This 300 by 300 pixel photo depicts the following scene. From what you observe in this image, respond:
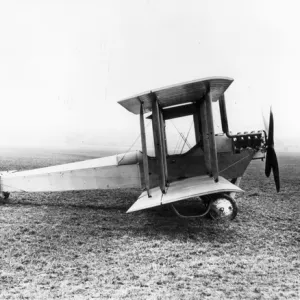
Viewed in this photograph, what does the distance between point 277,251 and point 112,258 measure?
2.36m

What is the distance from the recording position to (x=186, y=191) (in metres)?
5.56

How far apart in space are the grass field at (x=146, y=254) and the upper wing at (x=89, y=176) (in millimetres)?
583

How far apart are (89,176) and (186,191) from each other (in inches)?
106

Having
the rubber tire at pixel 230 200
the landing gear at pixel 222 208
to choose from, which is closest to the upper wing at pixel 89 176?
the landing gear at pixel 222 208

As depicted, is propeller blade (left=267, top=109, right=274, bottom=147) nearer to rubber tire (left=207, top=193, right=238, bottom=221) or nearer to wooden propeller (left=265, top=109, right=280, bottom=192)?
wooden propeller (left=265, top=109, right=280, bottom=192)

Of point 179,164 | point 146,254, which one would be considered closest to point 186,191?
point 179,164

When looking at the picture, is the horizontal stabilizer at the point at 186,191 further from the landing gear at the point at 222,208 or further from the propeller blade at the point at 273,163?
the propeller blade at the point at 273,163

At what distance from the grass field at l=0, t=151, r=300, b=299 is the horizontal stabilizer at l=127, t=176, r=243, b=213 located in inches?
20.1

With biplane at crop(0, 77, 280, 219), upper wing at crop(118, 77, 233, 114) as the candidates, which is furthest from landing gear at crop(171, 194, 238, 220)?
upper wing at crop(118, 77, 233, 114)

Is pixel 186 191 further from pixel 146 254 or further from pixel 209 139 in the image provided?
pixel 146 254

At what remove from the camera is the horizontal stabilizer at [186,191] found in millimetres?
5223

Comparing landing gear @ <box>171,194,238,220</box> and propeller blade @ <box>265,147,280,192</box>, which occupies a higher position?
propeller blade @ <box>265,147,280,192</box>

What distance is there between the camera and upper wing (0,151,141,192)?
23.6 ft

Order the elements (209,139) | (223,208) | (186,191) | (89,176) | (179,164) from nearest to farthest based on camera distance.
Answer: (186,191) → (209,139) → (223,208) → (179,164) → (89,176)
